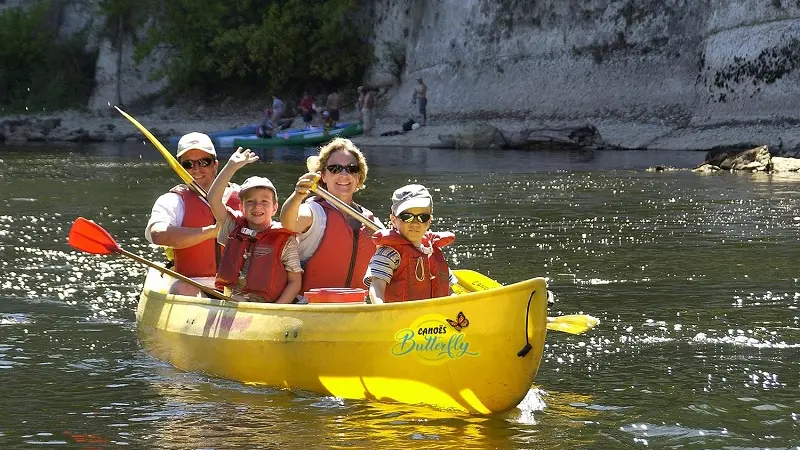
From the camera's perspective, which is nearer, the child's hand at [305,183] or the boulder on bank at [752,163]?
the child's hand at [305,183]

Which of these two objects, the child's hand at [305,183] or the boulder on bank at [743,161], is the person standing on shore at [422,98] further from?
the child's hand at [305,183]

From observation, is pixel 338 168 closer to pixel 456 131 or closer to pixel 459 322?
pixel 459 322

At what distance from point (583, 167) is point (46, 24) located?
2759 centimetres

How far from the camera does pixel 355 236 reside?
281 inches

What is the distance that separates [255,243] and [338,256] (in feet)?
1.48

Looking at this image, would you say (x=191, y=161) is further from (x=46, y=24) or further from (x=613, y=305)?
(x=46, y=24)

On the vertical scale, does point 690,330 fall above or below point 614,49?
below

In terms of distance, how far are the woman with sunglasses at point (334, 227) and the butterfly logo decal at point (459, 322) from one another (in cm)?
120

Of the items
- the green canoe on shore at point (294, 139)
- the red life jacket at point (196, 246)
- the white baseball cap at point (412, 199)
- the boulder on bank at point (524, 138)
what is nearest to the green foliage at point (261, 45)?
the green canoe on shore at point (294, 139)

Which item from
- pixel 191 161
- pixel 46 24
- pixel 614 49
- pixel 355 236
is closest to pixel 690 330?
pixel 355 236

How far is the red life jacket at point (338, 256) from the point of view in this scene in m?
7.10

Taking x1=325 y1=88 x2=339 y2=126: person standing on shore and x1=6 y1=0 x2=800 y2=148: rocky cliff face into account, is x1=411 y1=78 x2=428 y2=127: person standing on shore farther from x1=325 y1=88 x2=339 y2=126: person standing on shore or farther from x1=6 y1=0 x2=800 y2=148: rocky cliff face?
x1=325 y1=88 x2=339 y2=126: person standing on shore

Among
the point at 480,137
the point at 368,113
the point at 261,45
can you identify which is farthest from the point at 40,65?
the point at 480,137

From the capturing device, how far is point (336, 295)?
6.89 metres
